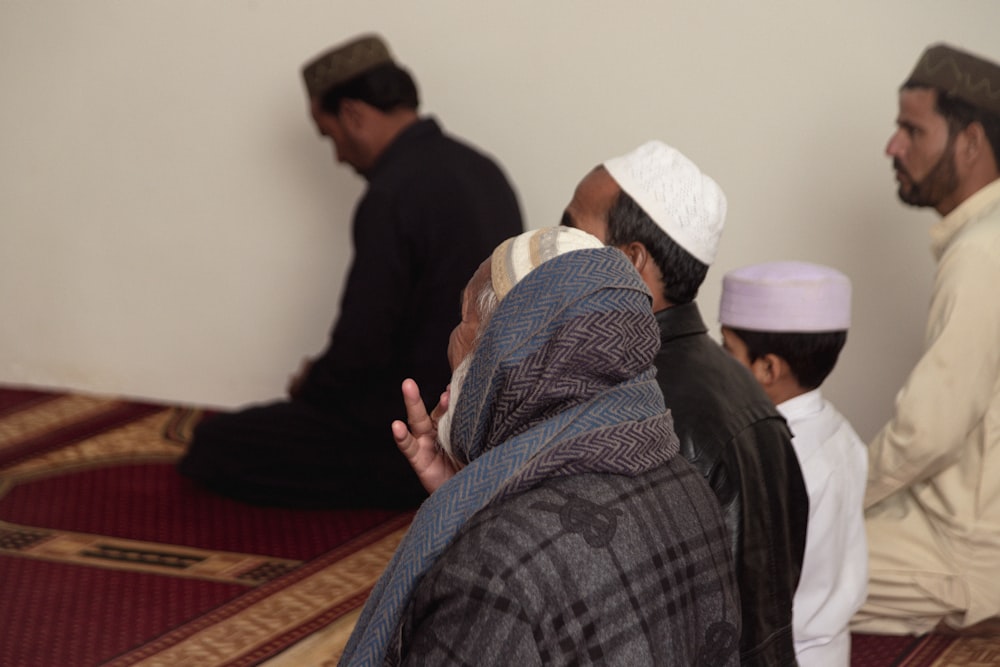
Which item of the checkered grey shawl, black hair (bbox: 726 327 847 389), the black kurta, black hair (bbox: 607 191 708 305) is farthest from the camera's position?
the black kurta

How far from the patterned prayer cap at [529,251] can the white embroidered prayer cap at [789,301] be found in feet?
3.85

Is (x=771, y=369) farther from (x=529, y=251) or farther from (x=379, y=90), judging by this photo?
(x=379, y=90)

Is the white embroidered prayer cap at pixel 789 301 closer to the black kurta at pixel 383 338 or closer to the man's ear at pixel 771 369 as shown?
the man's ear at pixel 771 369

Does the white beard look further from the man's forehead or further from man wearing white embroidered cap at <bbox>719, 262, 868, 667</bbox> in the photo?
man wearing white embroidered cap at <bbox>719, 262, 868, 667</bbox>

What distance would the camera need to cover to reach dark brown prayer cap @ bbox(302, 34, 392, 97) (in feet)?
13.2

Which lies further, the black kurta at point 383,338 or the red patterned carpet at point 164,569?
the black kurta at point 383,338

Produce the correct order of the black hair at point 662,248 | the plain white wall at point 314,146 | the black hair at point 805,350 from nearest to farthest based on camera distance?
the black hair at point 662,248, the black hair at point 805,350, the plain white wall at point 314,146

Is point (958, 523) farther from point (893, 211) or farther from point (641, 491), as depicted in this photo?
point (641, 491)

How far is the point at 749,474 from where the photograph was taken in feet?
5.62

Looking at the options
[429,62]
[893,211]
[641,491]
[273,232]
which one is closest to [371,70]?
[429,62]

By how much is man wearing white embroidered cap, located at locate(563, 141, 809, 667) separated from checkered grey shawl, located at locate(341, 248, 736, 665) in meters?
0.49

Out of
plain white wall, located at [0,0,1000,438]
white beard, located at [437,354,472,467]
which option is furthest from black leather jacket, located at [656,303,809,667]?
plain white wall, located at [0,0,1000,438]

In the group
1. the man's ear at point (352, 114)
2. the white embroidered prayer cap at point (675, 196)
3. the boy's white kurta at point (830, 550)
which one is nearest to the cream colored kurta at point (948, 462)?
the boy's white kurta at point (830, 550)

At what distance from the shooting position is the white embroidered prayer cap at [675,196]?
6.47 feet
